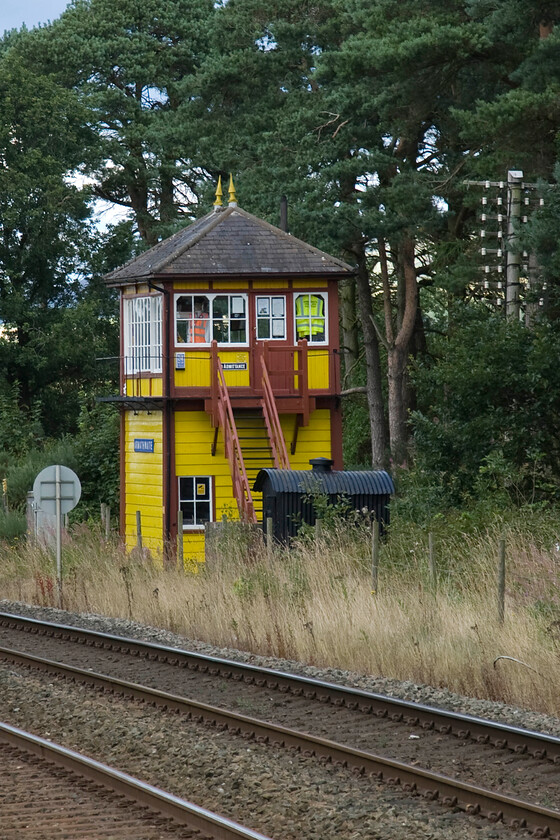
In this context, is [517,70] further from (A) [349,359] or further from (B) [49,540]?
(A) [349,359]

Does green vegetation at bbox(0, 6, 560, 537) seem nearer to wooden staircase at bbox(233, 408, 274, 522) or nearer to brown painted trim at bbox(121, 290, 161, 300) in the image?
brown painted trim at bbox(121, 290, 161, 300)

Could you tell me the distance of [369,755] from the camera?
9.45 metres

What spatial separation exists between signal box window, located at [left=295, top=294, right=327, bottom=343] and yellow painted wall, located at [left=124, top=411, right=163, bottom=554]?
10.7ft

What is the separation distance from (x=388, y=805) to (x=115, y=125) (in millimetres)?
43859

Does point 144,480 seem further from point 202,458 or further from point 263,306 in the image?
point 263,306

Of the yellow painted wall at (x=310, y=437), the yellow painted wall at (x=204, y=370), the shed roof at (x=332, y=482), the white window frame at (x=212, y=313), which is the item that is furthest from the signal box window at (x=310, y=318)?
the shed roof at (x=332, y=482)

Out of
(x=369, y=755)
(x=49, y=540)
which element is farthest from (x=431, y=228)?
(x=369, y=755)

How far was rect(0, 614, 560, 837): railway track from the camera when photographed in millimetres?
8406

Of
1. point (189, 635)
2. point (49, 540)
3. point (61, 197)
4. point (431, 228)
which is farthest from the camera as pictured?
point (61, 197)

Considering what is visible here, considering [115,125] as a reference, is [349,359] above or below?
below

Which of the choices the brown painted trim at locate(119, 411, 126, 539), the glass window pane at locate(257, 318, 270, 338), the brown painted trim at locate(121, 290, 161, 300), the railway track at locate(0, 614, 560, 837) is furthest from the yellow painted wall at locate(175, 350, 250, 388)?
the railway track at locate(0, 614, 560, 837)

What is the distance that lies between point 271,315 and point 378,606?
12815mm

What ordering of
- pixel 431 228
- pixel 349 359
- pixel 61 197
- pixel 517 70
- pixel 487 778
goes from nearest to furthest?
pixel 487 778, pixel 517 70, pixel 431 228, pixel 61 197, pixel 349 359

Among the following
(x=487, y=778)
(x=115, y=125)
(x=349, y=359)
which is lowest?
(x=487, y=778)
